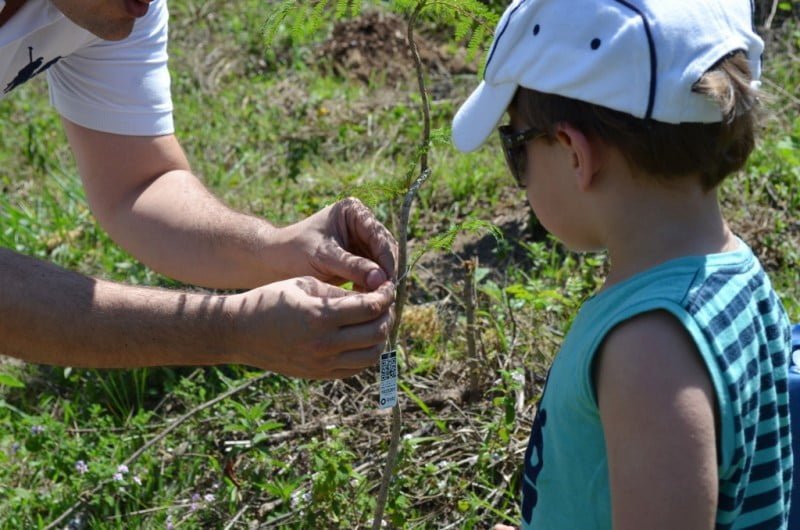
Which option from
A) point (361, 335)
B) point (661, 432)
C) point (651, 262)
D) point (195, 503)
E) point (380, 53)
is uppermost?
point (651, 262)

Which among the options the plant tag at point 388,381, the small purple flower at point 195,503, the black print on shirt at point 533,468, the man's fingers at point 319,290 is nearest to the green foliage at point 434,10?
the man's fingers at point 319,290

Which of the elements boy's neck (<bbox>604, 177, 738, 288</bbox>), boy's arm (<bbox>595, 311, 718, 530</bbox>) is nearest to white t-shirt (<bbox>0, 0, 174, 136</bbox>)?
boy's neck (<bbox>604, 177, 738, 288</bbox>)

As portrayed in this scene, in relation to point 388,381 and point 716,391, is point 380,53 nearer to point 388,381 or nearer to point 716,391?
point 388,381

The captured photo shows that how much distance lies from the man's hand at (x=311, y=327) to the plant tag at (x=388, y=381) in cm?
3

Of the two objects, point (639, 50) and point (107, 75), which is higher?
point (639, 50)

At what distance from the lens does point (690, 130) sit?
161 centimetres

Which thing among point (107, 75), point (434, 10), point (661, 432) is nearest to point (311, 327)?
point (434, 10)

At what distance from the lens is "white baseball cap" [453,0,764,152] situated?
1.56m

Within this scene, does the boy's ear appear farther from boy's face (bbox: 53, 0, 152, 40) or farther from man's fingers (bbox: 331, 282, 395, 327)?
boy's face (bbox: 53, 0, 152, 40)

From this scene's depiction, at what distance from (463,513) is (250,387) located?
2.88ft

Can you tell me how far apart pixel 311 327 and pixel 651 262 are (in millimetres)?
742

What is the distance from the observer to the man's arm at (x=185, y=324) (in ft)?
6.96

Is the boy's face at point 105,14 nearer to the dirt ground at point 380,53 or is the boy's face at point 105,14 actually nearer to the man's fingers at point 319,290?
the man's fingers at point 319,290

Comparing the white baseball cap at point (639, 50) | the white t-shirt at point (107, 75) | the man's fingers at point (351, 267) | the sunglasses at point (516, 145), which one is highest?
the white baseball cap at point (639, 50)
